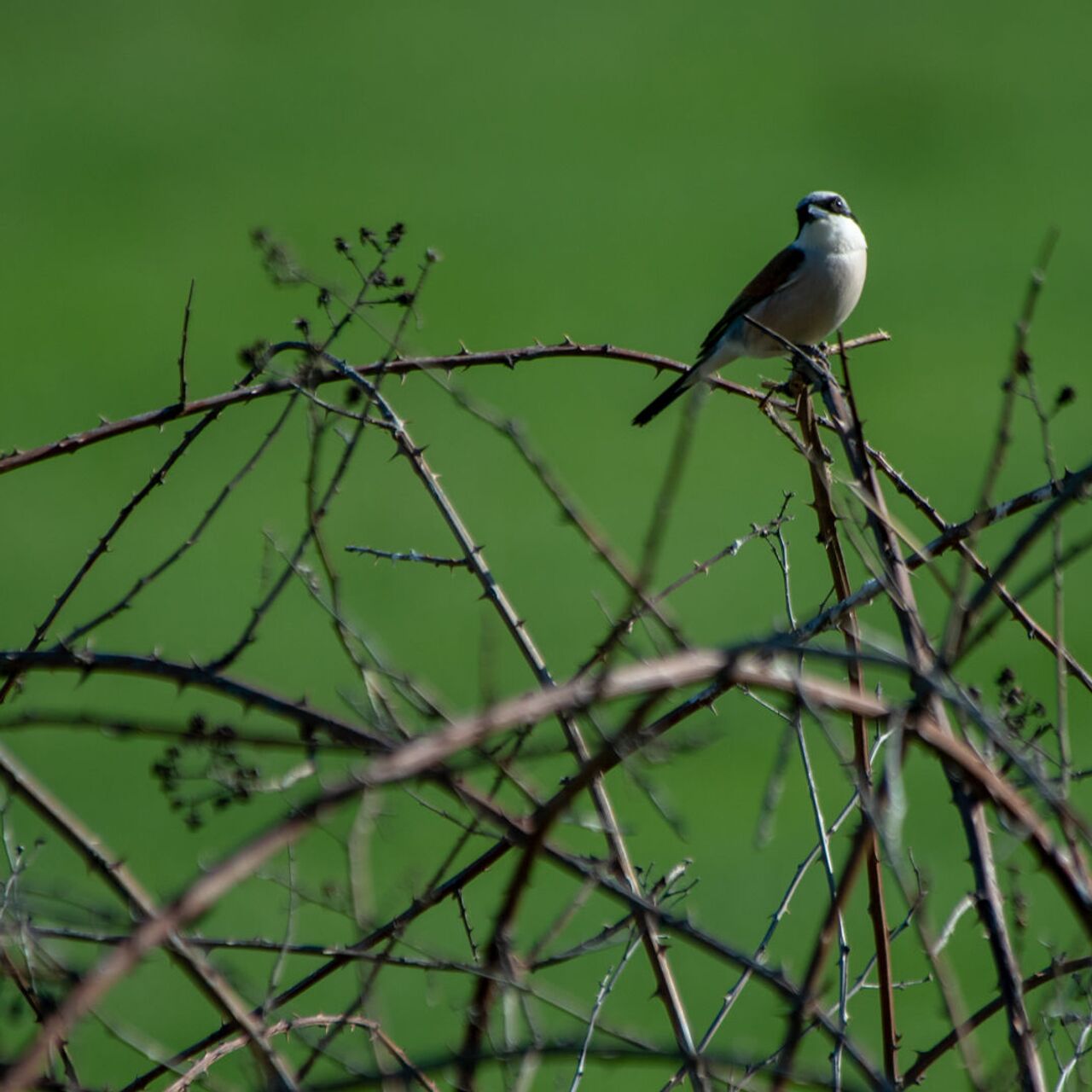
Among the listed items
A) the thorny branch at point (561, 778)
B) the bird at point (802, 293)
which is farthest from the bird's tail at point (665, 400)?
the thorny branch at point (561, 778)

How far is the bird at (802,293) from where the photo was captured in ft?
22.1

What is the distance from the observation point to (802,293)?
6770 millimetres

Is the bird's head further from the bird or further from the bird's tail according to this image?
the bird's tail

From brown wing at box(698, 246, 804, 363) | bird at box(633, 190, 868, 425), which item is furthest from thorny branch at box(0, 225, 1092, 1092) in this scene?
brown wing at box(698, 246, 804, 363)

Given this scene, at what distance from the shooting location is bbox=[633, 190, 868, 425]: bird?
22.1ft

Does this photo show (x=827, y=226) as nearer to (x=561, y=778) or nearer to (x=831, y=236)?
(x=831, y=236)

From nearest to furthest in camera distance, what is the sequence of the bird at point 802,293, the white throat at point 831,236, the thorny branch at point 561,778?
1. the thorny branch at point 561,778
2. the bird at point 802,293
3. the white throat at point 831,236

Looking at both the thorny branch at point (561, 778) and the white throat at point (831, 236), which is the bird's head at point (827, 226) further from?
the thorny branch at point (561, 778)

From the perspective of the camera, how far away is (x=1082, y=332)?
2358 centimetres

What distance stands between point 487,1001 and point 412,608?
18532mm

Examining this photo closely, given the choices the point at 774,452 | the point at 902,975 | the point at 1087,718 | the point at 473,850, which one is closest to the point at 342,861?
the point at 473,850

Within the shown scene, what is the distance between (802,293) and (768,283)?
25 centimetres

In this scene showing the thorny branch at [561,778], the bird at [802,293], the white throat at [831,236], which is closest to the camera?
the thorny branch at [561,778]

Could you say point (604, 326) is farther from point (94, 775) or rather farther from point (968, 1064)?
point (968, 1064)
